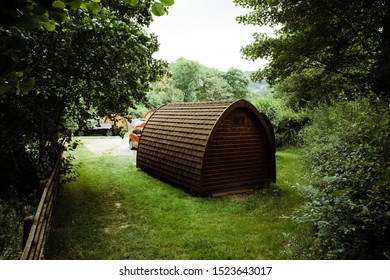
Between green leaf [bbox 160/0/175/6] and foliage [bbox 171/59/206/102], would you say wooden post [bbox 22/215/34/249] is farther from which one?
foliage [bbox 171/59/206/102]

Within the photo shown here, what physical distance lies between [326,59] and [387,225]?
10111 millimetres

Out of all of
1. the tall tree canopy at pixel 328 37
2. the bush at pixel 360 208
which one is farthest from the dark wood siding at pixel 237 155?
the bush at pixel 360 208

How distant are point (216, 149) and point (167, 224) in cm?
302

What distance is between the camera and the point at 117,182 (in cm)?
1077

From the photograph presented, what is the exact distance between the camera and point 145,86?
27.3 feet

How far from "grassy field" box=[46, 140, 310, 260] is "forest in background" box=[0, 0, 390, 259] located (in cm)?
87

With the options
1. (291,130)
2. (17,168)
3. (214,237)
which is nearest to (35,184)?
(17,168)

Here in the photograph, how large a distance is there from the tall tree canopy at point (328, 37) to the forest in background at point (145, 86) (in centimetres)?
5

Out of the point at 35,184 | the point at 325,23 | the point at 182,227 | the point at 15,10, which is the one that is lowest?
the point at 182,227

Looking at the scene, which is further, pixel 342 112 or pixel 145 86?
pixel 342 112

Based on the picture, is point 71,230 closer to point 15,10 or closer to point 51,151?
point 51,151

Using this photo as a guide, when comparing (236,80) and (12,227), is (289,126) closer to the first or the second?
(12,227)

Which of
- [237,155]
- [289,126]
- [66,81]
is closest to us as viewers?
[66,81]

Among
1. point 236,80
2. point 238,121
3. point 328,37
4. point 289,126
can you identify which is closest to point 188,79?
point 236,80
